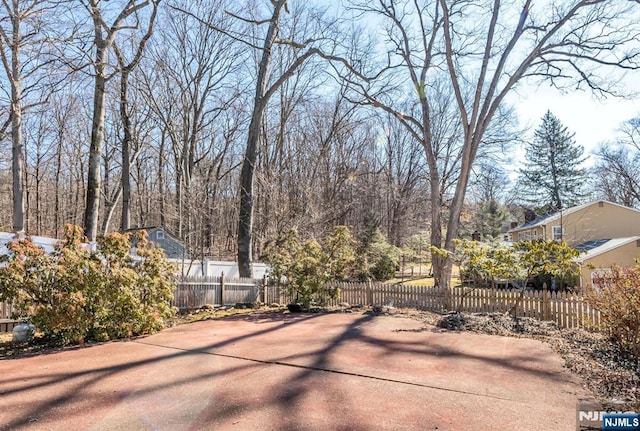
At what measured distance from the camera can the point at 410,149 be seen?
1283 inches

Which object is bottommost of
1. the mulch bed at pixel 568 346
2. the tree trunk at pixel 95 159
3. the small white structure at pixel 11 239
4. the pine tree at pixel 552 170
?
the mulch bed at pixel 568 346

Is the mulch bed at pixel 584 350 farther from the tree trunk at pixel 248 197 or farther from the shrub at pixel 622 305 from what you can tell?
the tree trunk at pixel 248 197

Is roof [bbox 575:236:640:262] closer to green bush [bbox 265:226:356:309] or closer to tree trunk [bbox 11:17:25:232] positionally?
green bush [bbox 265:226:356:309]

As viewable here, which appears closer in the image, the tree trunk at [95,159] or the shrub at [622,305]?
the shrub at [622,305]

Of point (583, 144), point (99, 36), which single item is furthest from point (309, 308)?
point (583, 144)

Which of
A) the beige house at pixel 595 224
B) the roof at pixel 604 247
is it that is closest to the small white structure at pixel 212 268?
the roof at pixel 604 247

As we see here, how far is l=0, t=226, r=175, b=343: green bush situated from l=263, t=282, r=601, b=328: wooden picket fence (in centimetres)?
546

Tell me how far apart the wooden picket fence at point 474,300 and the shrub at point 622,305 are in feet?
3.11

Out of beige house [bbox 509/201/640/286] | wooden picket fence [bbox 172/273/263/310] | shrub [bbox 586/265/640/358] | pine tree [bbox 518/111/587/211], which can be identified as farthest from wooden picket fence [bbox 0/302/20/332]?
pine tree [bbox 518/111/587/211]

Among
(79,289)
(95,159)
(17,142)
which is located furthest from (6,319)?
(17,142)

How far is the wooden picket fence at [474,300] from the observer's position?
8750mm

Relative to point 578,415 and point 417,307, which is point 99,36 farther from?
point 578,415

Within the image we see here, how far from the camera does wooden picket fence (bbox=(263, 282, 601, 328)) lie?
8750mm

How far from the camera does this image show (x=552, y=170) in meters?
36.3
